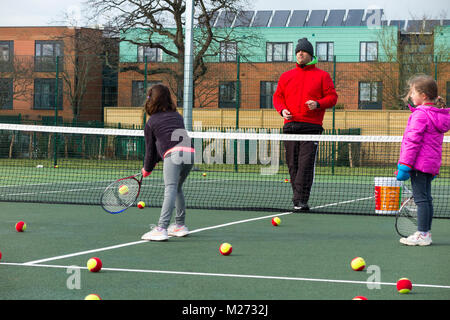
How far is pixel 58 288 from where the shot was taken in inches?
169

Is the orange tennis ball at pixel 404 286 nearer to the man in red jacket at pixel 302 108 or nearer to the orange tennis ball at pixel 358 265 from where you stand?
the orange tennis ball at pixel 358 265

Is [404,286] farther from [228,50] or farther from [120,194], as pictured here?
[228,50]

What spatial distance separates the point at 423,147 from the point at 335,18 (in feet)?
131

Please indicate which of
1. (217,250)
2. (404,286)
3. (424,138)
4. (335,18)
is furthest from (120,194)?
(335,18)

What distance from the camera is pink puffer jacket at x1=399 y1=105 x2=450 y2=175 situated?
20.4ft

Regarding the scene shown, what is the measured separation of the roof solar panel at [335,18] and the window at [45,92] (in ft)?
57.2

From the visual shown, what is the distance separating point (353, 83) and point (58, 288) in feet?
68.1

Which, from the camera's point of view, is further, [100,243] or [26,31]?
[26,31]

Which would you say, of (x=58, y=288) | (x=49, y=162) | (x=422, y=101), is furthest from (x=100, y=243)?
(x=49, y=162)

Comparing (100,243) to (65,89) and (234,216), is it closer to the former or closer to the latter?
(234,216)

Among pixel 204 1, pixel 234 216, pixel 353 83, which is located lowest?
pixel 234 216

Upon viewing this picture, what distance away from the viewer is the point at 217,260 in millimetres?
5465

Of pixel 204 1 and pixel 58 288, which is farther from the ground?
pixel 204 1

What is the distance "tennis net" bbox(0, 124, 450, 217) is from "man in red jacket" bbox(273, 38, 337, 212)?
0.81 feet
